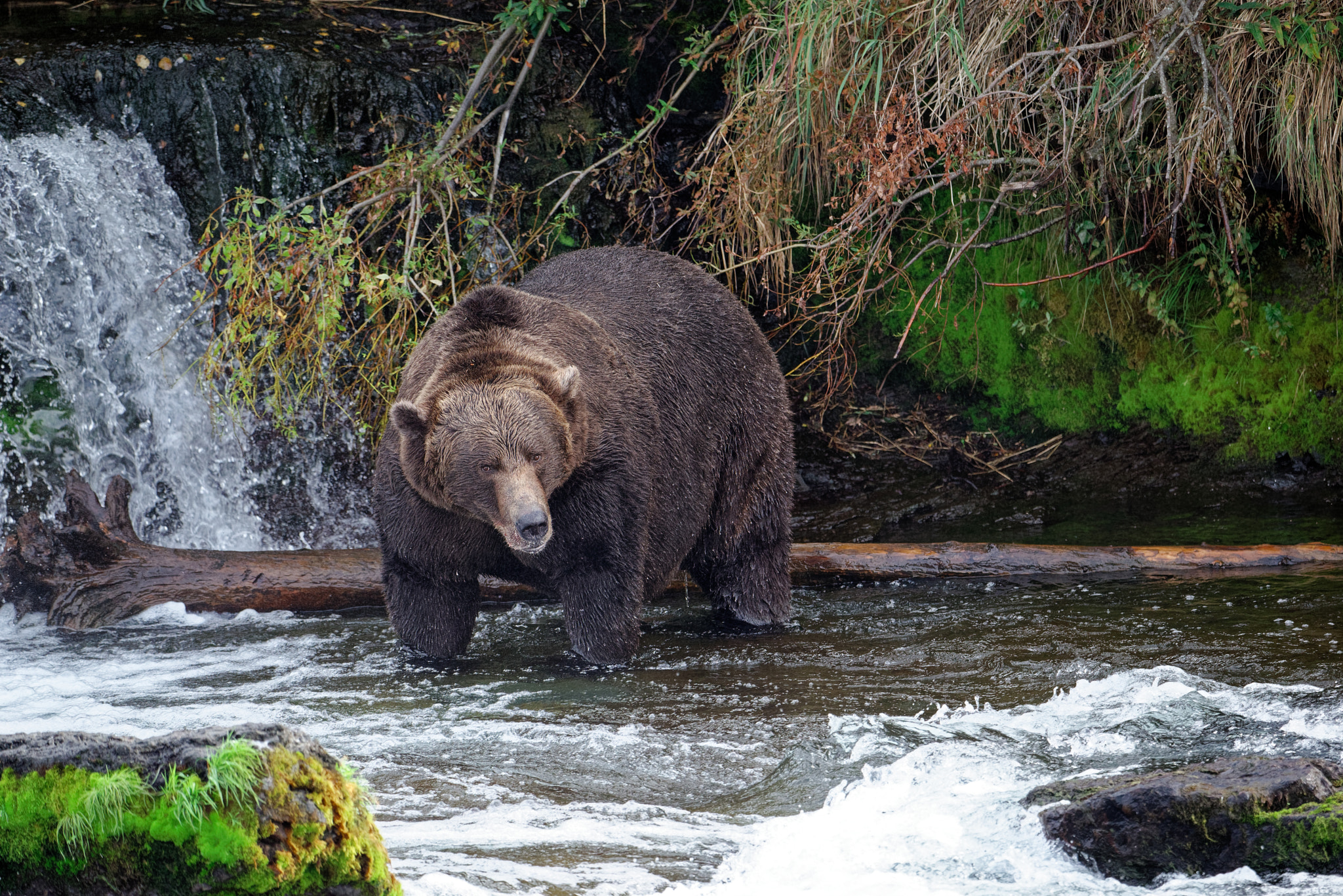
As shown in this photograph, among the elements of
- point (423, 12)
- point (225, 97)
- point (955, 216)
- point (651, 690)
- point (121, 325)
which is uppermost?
point (423, 12)

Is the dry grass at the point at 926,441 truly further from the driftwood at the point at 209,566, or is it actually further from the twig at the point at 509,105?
the twig at the point at 509,105

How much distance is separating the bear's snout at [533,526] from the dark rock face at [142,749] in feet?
6.20

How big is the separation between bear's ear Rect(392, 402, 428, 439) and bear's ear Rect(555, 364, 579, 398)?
0.51 m

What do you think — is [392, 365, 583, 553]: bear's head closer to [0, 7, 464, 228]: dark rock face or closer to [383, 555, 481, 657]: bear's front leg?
[383, 555, 481, 657]: bear's front leg

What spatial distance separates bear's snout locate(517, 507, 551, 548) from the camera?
4.55 meters

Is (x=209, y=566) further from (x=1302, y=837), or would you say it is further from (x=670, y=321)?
(x=1302, y=837)

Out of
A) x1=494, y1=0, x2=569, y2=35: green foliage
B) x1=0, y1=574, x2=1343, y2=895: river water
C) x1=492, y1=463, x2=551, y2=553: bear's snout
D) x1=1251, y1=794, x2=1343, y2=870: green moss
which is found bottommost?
x1=0, y1=574, x2=1343, y2=895: river water

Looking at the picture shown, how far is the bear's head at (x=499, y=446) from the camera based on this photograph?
183 inches

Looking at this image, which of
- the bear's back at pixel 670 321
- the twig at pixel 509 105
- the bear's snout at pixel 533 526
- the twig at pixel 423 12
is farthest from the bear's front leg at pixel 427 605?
the twig at pixel 423 12

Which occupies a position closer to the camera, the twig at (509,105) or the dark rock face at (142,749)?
the dark rock face at (142,749)

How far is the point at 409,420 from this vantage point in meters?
4.82

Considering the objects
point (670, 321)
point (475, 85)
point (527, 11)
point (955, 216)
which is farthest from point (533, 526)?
point (527, 11)

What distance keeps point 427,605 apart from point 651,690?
98cm

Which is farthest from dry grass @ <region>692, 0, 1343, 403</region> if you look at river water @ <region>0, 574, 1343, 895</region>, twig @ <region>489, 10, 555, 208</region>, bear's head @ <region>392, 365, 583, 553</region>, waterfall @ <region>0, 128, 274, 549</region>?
waterfall @ <region>0, 128, 274, 549</region>
